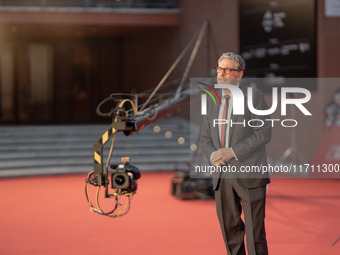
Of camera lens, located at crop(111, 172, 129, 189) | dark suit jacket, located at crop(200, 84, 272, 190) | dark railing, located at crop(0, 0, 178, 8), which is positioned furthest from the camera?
dark railing, located at crop(0, 0, 178, 8)

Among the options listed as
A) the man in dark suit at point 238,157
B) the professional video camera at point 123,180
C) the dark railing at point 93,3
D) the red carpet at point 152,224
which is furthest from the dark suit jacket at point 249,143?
the dark railing at point 93,3

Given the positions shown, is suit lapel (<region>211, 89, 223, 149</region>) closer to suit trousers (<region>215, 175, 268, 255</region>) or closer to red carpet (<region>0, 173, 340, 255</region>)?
suit trousers (<region>215, 175, 268, 255</region>)

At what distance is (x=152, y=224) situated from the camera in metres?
6.52

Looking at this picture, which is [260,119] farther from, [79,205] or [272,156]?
[272,156]

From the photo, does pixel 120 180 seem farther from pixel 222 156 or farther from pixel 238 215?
pixel 238 215

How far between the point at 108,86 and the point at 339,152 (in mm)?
10744

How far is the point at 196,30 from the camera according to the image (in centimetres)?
1493

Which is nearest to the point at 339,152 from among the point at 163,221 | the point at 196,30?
the point at 163,221

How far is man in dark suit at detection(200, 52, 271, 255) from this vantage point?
333 cm

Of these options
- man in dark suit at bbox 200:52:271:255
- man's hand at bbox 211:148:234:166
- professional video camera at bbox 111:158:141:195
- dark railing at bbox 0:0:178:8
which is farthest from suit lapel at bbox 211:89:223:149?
dark railing at bbox 0:0:178:8

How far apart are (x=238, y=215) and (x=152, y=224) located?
3117 millimetres

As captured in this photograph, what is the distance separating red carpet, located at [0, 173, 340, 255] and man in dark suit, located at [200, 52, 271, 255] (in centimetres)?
170

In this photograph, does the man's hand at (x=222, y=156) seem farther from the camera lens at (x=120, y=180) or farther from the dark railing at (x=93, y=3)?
the dark railing at (x=93, y=3)

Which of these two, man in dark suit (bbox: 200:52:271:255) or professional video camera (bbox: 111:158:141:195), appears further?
professional video camera (bbox: 111:158:141:195)
